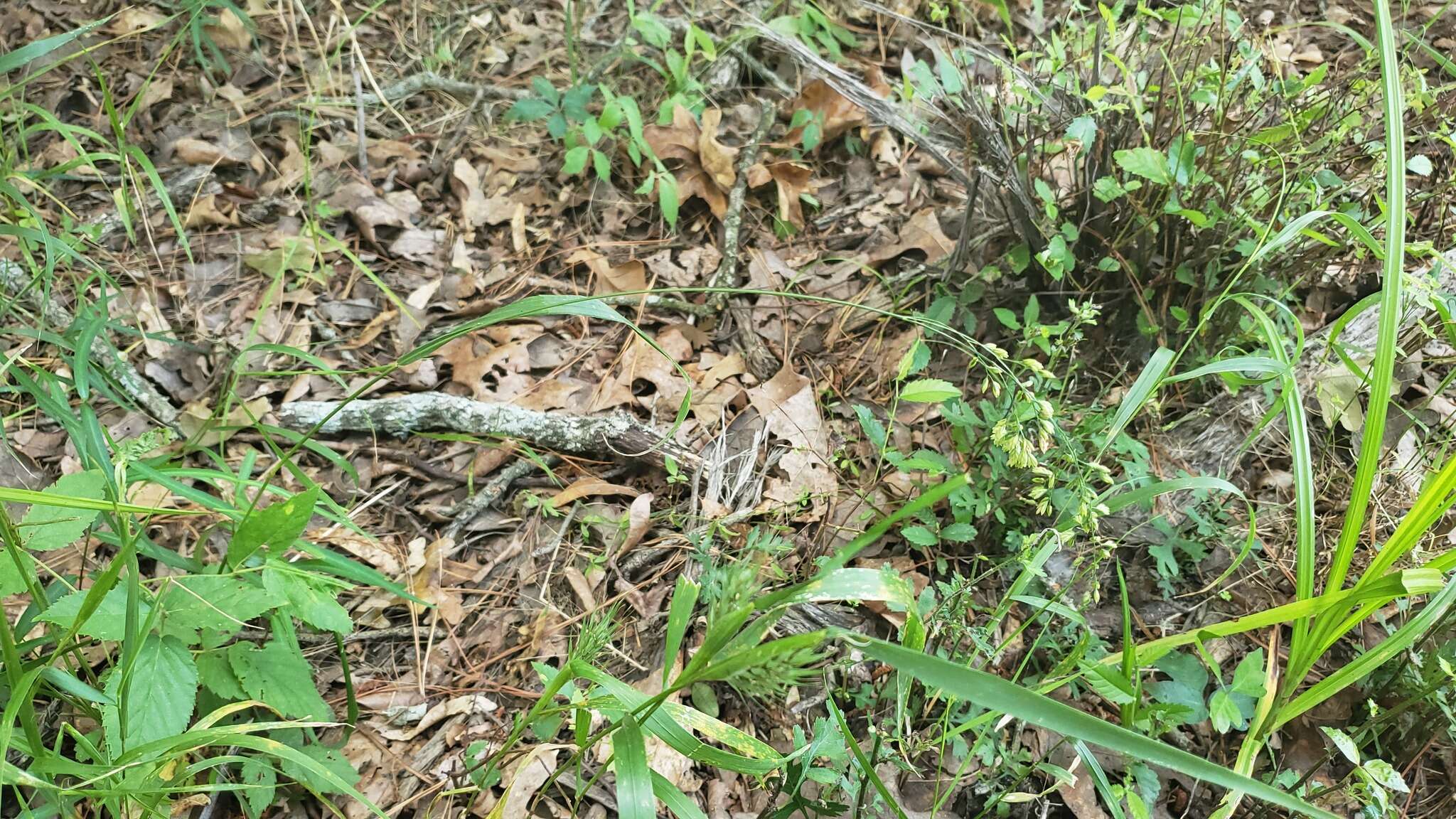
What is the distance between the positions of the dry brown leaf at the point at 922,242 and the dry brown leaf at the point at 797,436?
55cm

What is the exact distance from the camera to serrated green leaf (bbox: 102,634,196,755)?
1301 millimetres

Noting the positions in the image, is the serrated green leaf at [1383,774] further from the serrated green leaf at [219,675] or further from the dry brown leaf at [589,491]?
the serrated green leaf at [219,675]

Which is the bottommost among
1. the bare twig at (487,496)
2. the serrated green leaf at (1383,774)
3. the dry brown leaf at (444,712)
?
the dry brown leaf at (444,712)

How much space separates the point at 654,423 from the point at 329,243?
1.31 meters

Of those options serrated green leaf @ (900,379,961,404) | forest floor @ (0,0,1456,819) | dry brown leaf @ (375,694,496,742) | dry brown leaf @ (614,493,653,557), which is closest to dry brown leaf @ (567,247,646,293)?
forest floor @ (0,0,1456,819)

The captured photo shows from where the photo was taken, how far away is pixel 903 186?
273 cm

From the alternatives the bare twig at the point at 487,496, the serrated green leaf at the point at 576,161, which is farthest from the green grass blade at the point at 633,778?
the serrated green leaf at the point at 576,161

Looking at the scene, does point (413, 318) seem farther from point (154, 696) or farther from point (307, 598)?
point (154, 696)

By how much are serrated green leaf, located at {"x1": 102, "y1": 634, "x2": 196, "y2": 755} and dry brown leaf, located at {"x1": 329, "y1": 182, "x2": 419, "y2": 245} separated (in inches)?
65.2

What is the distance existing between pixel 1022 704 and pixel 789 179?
209 centimetres

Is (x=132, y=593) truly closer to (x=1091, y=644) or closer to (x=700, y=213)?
(x=1091, y=644)

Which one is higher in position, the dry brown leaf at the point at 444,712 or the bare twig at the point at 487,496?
the bare twig at the point at 487,496

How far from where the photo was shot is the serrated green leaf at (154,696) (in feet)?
4.27

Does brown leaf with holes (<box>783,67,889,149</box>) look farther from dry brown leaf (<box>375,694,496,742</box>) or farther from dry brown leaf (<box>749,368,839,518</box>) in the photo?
dry brown leaf (<box>375,694,496,742</box>)
